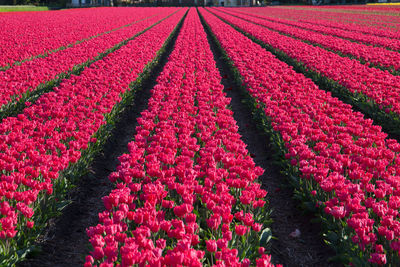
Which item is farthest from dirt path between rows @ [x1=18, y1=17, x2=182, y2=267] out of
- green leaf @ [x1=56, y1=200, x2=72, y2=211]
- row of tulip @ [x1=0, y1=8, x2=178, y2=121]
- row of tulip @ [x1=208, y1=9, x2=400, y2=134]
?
row of tulip @ [x1=208, y1=9, x2=400, y2=134]

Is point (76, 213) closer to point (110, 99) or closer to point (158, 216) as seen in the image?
point (158, 216)

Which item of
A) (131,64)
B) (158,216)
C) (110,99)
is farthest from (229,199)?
(131,64)

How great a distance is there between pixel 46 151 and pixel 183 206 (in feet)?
10.3

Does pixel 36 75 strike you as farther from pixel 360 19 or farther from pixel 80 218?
pixel 360 19

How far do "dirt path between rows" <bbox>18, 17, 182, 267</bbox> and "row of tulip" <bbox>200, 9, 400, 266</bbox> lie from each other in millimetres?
2670

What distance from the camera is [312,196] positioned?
14.4 ft

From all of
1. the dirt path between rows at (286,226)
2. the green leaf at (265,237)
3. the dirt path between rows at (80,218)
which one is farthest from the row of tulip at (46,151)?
the dirt path between rows at (286,226)

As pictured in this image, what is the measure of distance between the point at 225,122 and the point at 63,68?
7163 millimetres

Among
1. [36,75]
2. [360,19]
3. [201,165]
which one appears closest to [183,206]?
[201,165]

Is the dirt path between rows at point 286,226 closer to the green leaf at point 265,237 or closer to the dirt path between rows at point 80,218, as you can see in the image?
the green leaf at point 265,237

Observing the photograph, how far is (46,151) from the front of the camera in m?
5.41

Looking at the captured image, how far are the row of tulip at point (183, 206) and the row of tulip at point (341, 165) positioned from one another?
0.78m

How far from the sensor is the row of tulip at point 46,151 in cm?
357

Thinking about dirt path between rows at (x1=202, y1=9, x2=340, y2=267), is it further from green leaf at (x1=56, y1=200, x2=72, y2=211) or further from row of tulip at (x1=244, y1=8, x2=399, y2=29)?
row of tulip at (x1=244, y1=8, x2=399, y2=29)
